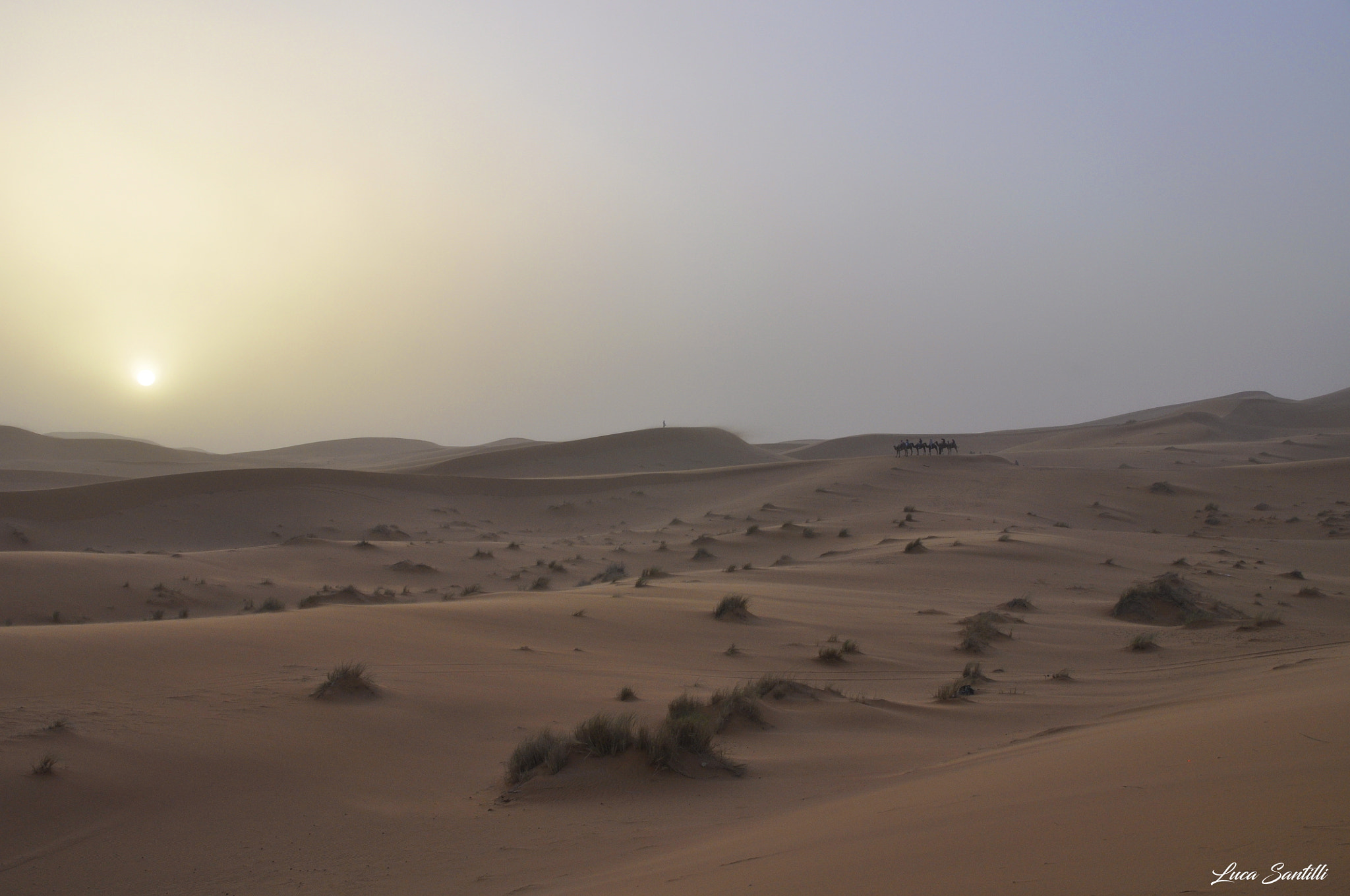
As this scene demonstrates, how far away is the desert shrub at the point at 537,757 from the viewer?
672cm

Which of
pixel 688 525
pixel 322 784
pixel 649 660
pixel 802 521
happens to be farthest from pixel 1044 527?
pixel 322 784

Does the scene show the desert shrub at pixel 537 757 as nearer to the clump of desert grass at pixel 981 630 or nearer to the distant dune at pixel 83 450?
the clump of desert grass at pixel 981 630

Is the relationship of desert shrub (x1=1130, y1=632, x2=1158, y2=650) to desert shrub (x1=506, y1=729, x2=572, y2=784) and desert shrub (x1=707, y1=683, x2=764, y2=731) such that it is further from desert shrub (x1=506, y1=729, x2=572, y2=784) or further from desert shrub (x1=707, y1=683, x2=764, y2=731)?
desert shrub (x1=506, y1=729, x2=572, y2=784)

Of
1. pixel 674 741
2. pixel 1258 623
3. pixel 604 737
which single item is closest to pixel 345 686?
pixel 604 737

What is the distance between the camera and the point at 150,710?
299 inches

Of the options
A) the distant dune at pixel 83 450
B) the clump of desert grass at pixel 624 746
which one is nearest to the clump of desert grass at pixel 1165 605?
the clump of desert grass at pixel 624 746

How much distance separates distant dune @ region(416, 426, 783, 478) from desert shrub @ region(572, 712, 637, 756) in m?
60.9

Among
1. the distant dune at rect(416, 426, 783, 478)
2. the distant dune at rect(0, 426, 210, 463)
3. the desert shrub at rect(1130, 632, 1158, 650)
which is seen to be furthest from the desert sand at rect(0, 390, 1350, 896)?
the distant dune at rect(0, 426, 210, 463)

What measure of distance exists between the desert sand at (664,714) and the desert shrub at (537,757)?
8 cm

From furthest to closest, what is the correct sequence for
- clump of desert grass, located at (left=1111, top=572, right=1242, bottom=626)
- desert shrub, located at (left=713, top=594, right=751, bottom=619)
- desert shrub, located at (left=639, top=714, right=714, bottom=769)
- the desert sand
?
1. clump of desert grass, located at (left=1111, top=572, right=1242, bottom=626)
2. desert shrub, located at (left=713, top=594, right=751, bottom=619)
3. desert shrub, located at (left=639, top=714, right=714, bottom=769)
4. the desert sand

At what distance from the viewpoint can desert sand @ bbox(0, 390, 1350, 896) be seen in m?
4.28

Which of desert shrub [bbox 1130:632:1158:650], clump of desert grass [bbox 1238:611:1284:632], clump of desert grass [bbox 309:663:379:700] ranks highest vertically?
clump of desert grass [bbox 309:663:379:700]

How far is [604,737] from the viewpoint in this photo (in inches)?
276

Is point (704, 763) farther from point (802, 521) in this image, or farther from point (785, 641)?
point (802, 521)
